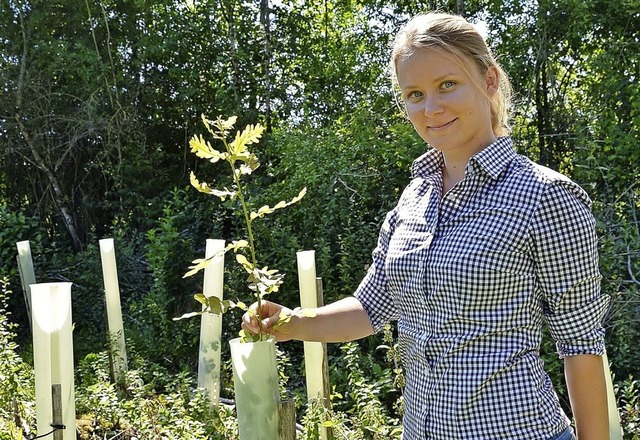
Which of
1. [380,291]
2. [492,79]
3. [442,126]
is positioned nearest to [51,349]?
[380,291]

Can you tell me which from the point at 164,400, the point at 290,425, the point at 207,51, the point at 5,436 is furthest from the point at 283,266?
the point at 290,425

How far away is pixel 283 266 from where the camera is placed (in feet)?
15.4

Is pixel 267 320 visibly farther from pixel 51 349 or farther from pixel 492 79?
pixel 51 349

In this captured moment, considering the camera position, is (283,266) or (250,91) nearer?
(283,266)

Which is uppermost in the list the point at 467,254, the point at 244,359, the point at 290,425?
the point at 467,254

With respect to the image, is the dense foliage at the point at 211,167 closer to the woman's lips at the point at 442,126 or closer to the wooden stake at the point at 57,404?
the wooden stake at the point at 57,404

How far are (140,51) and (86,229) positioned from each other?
5.97ft

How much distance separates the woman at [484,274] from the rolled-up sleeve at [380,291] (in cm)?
16

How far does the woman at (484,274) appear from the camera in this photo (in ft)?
3.75

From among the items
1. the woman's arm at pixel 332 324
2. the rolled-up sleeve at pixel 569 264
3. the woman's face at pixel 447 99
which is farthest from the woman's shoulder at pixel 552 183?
the woman's arm at pixel 332 324

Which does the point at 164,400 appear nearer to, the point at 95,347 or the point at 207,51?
the point at 95,347

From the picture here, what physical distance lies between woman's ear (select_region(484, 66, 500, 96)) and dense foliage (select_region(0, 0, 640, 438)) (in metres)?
1.52

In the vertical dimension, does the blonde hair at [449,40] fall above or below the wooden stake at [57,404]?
above

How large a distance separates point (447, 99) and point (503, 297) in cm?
38
